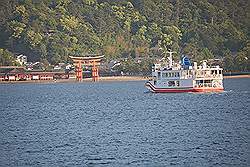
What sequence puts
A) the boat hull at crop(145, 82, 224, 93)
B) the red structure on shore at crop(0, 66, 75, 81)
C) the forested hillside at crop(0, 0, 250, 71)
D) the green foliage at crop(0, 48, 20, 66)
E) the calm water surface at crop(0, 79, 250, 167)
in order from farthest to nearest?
the forested hillside at crop(0, 0, 250, 71), the green foliage at crop(0, 48, 20, 66), the red structure on shore at crop(0, 66, 75, 81), the boat hull at crop(145, 82, 224, 93), the calm water surface at crop(0, 79, 250, 167)

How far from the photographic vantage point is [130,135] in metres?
43.8

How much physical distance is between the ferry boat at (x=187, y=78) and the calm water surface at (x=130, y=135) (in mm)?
11629

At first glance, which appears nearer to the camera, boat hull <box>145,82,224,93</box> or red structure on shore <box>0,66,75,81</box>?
boat hull <box>145,82,224,93</box>

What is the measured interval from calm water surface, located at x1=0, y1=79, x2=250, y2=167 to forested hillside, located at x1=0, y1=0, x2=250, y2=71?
10115 cm

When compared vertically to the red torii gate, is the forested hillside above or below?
above

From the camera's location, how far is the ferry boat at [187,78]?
8144cm

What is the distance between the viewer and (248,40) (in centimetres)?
17375

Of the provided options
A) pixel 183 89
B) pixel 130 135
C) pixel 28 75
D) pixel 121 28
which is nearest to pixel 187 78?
pixel 183 89

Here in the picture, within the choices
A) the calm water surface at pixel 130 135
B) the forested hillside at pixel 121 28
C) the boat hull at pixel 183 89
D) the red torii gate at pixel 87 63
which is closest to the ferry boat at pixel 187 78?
the boat hull at pixel 183 89

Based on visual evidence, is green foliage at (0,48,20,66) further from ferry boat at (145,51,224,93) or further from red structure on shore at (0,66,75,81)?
ferry boat at (145,51,224,93)

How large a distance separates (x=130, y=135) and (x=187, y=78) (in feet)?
127

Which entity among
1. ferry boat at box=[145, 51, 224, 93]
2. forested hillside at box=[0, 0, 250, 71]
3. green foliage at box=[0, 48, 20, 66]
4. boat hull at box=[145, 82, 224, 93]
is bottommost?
boat hull at box=[145, 82, 224, 93]

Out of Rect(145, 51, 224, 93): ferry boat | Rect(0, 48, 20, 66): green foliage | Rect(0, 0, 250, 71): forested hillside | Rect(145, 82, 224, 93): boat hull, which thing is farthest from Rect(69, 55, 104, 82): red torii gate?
Rect(145, 51, 224, 93): ferry boat

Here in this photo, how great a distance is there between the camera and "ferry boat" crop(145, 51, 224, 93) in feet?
267
